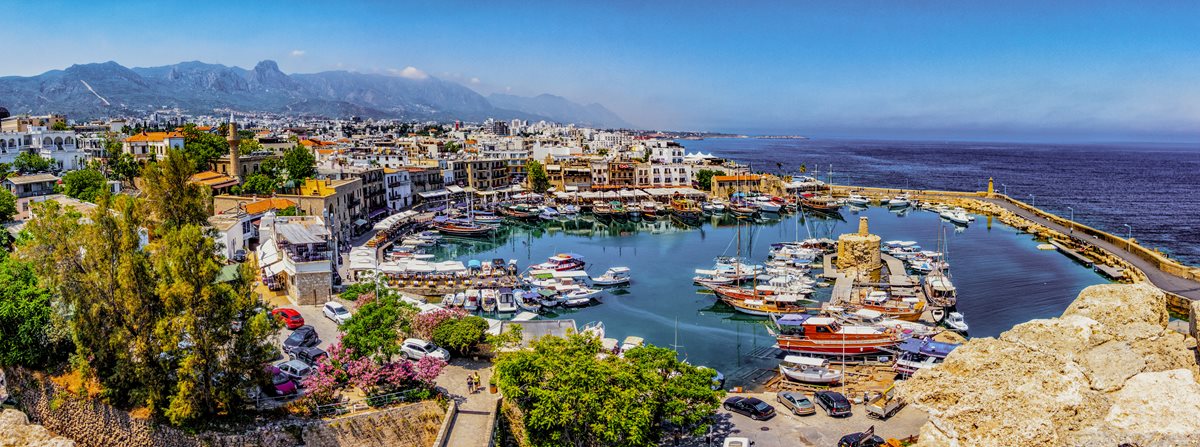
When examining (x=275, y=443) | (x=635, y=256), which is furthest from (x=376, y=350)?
(x=635, y=256)

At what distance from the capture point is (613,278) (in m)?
36.9

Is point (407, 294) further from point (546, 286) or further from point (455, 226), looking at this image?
point (455, 226)

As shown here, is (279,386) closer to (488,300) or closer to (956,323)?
(488,300)

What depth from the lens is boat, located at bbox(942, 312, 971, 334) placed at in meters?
27.9

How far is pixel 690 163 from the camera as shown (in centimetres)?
8756

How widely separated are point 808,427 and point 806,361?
6919 millimetres

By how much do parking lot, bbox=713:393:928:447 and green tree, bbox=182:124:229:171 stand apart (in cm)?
4395

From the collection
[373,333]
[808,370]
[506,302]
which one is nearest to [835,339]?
[808,370]

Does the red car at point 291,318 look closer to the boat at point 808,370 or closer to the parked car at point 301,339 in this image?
the parked car at point 301,339

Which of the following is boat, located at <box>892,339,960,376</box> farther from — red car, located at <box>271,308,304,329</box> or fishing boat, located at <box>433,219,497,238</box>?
fishing boat, located at <box>433,219,497,238</box>

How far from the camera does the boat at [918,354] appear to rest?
2252 centimetres

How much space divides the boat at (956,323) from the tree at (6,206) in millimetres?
40856

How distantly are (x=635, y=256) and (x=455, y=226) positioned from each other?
49.2 feet

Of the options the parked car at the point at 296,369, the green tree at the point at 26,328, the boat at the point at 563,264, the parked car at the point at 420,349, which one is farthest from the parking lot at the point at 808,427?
the boat at the point at 563,264
